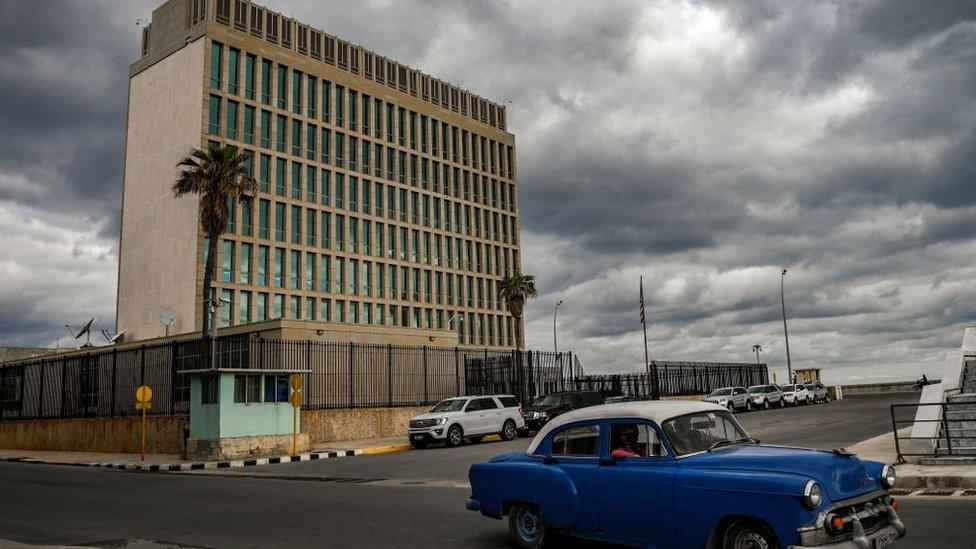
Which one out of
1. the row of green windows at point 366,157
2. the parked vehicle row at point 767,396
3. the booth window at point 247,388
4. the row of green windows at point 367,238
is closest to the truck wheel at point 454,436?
the booth window at point 247,388

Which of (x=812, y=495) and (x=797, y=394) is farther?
(x=797, y=394)

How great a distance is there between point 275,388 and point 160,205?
1531 inches

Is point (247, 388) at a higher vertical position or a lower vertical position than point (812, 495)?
higher

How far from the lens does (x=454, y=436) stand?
2569cm

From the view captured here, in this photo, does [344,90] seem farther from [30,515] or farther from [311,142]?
[30,515]

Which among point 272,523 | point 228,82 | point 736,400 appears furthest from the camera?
point 228,82

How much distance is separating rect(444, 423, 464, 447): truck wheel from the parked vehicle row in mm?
17656

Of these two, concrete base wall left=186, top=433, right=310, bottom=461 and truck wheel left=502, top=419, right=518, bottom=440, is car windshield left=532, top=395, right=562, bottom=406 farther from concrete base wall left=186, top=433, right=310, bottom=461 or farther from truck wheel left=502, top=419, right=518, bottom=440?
concrete base wall left=186, top=433, right=310, bottom=461

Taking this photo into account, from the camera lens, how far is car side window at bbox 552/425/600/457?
7.24 metres

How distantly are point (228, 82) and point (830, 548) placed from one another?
60.4m

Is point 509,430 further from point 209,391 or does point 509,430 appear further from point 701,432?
point 701,432

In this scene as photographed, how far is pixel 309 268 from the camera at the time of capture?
211 feet

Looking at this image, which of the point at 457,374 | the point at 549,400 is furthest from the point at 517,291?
the point at 549,400

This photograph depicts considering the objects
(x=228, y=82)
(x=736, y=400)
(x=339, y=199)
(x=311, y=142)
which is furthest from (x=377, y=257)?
(x=736, y=400)
